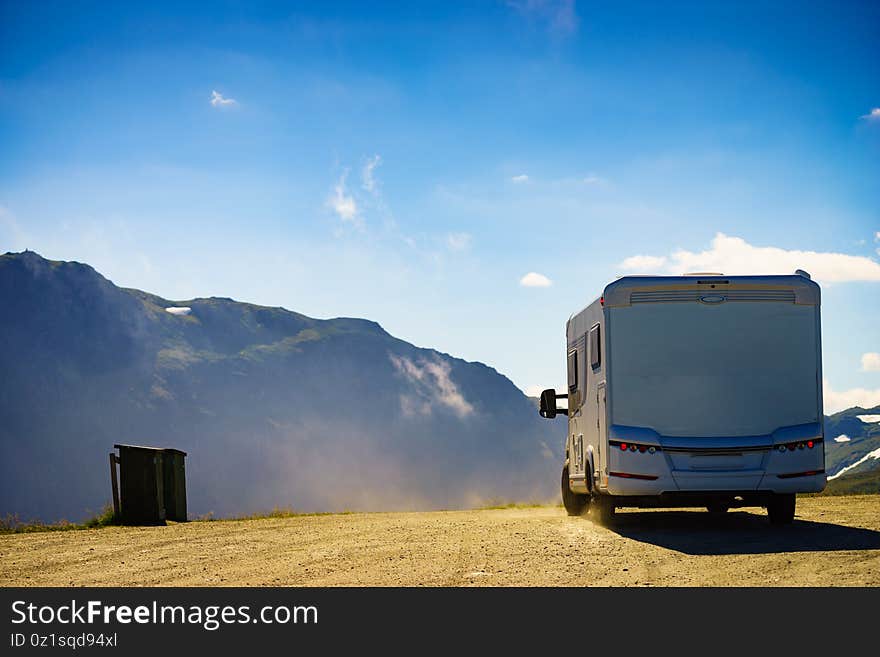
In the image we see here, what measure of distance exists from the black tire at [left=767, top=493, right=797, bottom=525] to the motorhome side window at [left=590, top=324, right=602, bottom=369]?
318 cm

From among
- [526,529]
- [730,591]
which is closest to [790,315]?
[526,529]

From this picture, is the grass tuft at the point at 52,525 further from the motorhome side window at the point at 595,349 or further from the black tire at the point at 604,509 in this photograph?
the motorhome side window at the point at 595,349

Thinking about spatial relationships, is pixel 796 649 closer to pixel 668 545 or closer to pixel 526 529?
pixel 668 545

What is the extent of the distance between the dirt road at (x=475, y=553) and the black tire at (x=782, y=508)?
177 millimetres

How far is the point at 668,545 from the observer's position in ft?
41.5

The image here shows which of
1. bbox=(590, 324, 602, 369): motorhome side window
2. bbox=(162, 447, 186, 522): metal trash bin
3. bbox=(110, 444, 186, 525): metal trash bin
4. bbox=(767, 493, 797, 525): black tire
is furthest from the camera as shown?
bbox=(162, 447, 186, 522): metal trash bin

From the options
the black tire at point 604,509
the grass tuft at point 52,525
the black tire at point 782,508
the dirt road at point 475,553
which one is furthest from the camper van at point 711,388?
the grass tuft at point 52,525

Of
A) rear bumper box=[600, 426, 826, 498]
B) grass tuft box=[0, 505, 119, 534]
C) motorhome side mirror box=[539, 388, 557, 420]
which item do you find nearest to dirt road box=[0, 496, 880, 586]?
rear bumper box=[600, 426, 826, 498]

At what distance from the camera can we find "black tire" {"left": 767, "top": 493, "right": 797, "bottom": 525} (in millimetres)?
14664

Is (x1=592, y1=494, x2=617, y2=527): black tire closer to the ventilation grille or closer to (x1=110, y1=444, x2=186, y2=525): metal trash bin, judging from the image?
the ventilation grille

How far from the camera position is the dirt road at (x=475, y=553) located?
986 centimetres

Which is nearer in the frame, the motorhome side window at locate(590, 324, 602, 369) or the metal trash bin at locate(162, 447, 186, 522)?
the motorhome side window at locate(590, 324, 602, 369)

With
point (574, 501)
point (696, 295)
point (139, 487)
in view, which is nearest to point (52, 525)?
point (139, 487)

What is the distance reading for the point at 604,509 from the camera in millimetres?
16016
